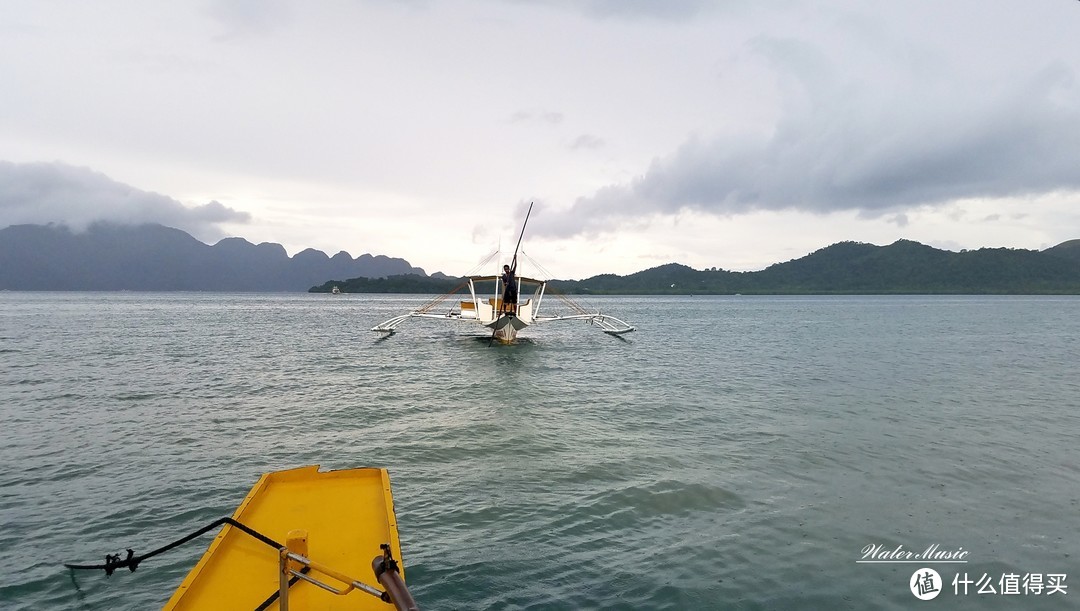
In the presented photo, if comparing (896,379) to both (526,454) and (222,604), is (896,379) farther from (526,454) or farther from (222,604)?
(222,604)

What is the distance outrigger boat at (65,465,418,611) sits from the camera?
481cm

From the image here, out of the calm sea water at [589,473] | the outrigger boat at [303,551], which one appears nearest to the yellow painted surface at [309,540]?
the outrigger boat at [303,551]

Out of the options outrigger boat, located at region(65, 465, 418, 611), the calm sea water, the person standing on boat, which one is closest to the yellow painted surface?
outrigger boat, located at region(65, 465, 418, 611)

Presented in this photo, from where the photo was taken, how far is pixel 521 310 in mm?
47219

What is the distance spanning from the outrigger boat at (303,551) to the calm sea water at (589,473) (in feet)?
6.28

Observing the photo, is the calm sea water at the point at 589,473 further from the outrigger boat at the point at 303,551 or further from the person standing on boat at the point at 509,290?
the person standing on boat at the point at 509,290

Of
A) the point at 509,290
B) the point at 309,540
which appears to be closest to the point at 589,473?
the point at 309,540

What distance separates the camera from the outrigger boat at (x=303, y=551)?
189 inches

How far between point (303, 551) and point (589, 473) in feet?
27.6

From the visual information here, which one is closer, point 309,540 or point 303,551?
point 303,551

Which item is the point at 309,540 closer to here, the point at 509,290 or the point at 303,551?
the point at 303,551

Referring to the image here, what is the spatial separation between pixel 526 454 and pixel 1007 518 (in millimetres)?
9719

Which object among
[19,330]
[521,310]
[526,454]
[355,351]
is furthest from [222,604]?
[19,330]

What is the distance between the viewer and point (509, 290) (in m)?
41.7
